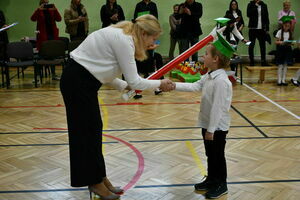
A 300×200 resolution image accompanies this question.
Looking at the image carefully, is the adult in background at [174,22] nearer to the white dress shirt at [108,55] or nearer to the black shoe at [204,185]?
the black shoe at [204,185]

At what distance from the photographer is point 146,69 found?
785cm

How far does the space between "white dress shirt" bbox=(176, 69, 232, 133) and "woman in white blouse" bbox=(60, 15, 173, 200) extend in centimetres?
43

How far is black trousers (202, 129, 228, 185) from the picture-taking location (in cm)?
317

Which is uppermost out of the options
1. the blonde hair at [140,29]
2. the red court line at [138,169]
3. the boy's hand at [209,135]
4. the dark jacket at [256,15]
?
the dark jacket at [256,15]

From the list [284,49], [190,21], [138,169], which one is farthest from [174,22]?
[138,169]

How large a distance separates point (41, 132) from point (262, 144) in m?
2.84

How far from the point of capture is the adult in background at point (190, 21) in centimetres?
943

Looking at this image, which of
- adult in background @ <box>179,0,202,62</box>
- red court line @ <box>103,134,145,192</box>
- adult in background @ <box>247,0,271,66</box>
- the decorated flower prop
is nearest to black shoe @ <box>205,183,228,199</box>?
red court line @ <box>103,134,145,192</box>

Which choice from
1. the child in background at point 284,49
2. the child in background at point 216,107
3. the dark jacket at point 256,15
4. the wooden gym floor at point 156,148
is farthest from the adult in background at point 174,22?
the child in background at point 216,107

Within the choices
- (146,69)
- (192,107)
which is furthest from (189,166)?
(146,69)

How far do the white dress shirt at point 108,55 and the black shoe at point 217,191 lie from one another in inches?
45.7

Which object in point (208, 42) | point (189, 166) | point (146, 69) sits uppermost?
point (208, 42)

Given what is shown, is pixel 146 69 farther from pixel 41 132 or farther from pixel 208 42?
pixel 208 42

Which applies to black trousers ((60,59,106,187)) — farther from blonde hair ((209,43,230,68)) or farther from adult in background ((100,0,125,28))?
adult in background ((100,0,125,28))
